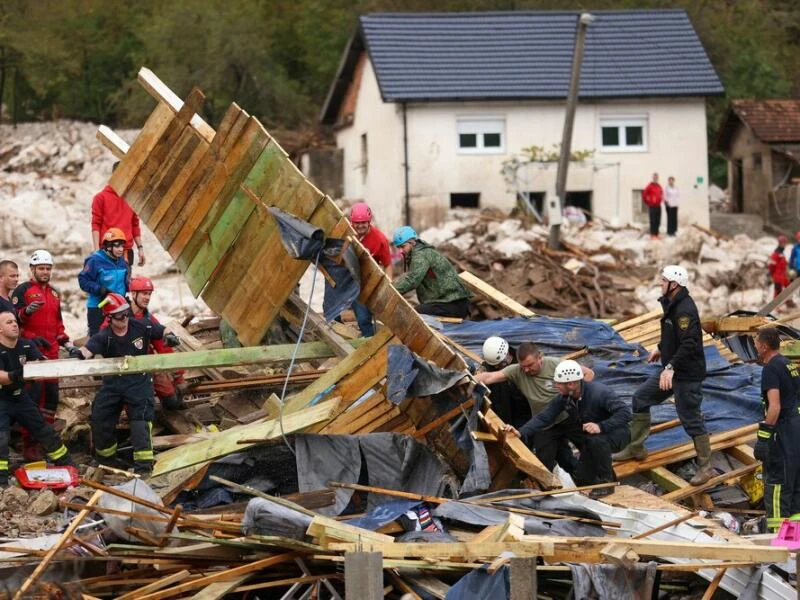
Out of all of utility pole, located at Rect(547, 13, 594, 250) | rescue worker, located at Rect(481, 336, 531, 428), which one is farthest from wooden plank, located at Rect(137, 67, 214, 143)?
utility pole, located at Rect(547, 13, 594, 250)

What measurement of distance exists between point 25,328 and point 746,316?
25.3 feet

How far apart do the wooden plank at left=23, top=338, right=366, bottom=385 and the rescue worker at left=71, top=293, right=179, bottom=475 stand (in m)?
0.26

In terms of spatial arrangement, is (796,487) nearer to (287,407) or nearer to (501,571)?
(501,571)

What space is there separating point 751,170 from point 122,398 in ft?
101

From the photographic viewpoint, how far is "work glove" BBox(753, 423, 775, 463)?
11.0 meters

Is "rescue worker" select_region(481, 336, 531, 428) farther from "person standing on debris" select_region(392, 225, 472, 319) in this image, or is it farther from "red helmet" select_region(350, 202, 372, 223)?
"red helmet" select_region(350, 202, 372, 223)

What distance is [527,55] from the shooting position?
3791 centimetres

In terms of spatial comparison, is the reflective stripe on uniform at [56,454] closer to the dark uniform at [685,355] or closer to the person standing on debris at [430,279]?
the person standing on debris at [430,279]

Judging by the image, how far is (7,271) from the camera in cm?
1247

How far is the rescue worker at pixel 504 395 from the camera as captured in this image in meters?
12.2

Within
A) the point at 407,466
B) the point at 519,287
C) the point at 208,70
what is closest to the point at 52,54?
the point at 208,70

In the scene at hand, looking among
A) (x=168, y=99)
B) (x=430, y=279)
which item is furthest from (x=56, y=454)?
(x=430, y=279)

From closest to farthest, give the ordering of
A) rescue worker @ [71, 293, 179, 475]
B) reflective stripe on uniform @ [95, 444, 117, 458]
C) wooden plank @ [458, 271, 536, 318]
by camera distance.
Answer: rescue worker @ [71, 293, 179, 475] < reflective stripe on uniform @ [95, 444, 117, 458] < wooden plank @ [458, 271, 536, 318]

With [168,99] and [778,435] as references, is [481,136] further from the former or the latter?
[778,435]
